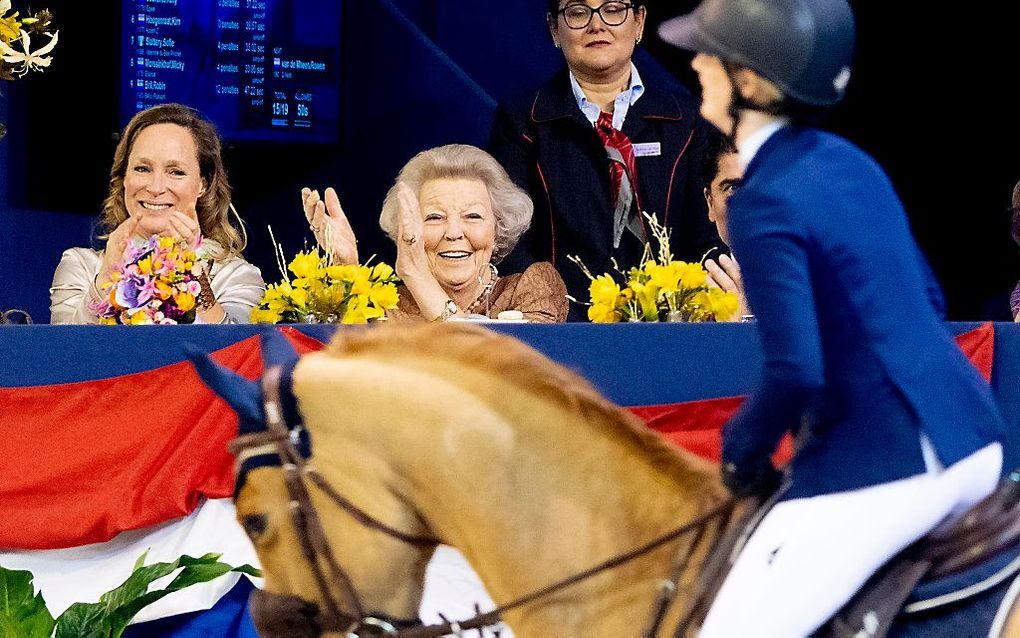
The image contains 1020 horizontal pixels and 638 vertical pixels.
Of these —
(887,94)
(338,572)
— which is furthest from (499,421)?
(887,94)

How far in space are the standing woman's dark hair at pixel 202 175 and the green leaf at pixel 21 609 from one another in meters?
1.31

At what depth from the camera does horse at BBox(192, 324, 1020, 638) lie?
1.72m

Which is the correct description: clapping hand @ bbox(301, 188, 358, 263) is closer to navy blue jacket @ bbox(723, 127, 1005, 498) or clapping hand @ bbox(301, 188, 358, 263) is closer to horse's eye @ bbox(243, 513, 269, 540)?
horse's eye @ bbox(243, 513, 269, 540)

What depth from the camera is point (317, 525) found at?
5.63 feet

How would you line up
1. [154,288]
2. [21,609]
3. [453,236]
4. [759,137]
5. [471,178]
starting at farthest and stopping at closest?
[471,178]
[453,236]
[154,288]
[21,609]
[759,137]

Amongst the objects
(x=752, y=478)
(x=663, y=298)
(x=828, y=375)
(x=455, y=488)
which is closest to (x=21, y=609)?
(x=455, y=488)

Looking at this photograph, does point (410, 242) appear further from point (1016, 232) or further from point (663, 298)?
point (1016, 232)

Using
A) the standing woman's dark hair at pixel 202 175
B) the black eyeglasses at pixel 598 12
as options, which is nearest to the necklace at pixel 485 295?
the standing woman's dark hair at pixel 202 175

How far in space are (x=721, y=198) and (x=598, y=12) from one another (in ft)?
2.46

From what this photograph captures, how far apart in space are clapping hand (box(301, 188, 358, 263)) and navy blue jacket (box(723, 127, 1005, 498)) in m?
2.18

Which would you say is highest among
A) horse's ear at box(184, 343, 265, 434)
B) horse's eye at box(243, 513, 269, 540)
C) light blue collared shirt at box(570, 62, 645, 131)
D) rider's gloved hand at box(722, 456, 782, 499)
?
light blue collared shirt at box(570, 62, 645, 131)

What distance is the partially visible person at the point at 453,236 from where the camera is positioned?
3688 millimetres

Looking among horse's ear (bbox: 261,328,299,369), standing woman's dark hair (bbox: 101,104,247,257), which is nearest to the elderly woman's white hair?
standing woman's dark hair (bbox: 101,104,247,257)

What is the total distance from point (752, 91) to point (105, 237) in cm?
274
